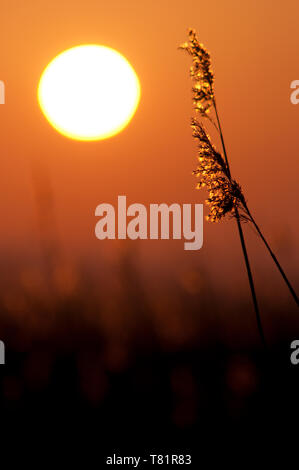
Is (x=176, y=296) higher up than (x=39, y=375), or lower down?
higher up

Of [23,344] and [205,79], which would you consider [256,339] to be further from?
[205,79]

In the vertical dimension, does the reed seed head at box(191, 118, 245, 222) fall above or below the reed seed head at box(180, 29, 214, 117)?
below

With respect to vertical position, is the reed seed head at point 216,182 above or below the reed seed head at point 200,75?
below

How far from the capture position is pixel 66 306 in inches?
205

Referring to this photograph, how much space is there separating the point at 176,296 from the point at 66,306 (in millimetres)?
1911

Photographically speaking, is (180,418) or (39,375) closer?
(180,418)
